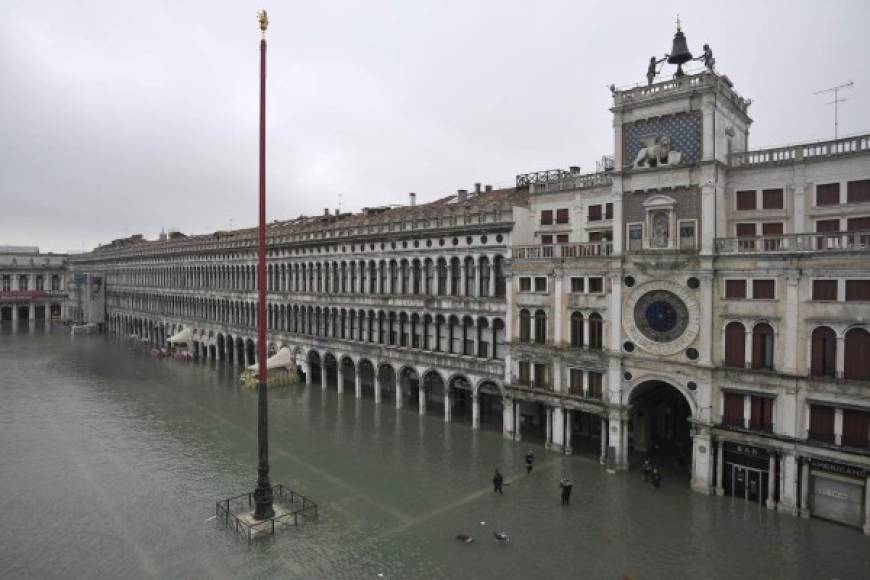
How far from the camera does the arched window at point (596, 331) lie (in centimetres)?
3500

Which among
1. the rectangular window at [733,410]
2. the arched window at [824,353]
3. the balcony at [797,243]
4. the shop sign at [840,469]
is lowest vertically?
the shop sign at [840,469]

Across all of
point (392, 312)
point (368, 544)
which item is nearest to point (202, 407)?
point (392, 312)

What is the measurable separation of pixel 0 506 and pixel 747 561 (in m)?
34.8

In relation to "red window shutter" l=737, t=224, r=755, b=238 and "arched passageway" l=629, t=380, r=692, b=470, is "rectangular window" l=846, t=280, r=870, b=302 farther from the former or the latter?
"arched passageway" l=629, t=380, r=692, b=470

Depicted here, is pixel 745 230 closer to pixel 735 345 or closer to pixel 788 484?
pixel 735 345

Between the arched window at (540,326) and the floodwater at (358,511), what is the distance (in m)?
7.39

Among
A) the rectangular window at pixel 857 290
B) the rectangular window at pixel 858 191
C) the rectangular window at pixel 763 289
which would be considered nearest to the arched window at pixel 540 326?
the rectangular window at pixel 763 289

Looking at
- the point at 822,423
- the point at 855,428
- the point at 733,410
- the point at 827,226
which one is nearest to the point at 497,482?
the point at 733,410

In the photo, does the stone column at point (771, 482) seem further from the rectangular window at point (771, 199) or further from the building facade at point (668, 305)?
the rectangular window at point (771, 199)

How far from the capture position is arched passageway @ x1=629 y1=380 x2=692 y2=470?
35.0 m

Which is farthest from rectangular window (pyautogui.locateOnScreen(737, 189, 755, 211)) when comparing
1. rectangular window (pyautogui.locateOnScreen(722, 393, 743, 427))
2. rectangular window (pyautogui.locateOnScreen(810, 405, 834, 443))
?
rectangular window (pyautogui.locateOnScreen(810, 405, 834, 443))

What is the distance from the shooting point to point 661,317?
32.0 meters

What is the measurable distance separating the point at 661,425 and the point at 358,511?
2360 centimetres

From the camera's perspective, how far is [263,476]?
2573cm
